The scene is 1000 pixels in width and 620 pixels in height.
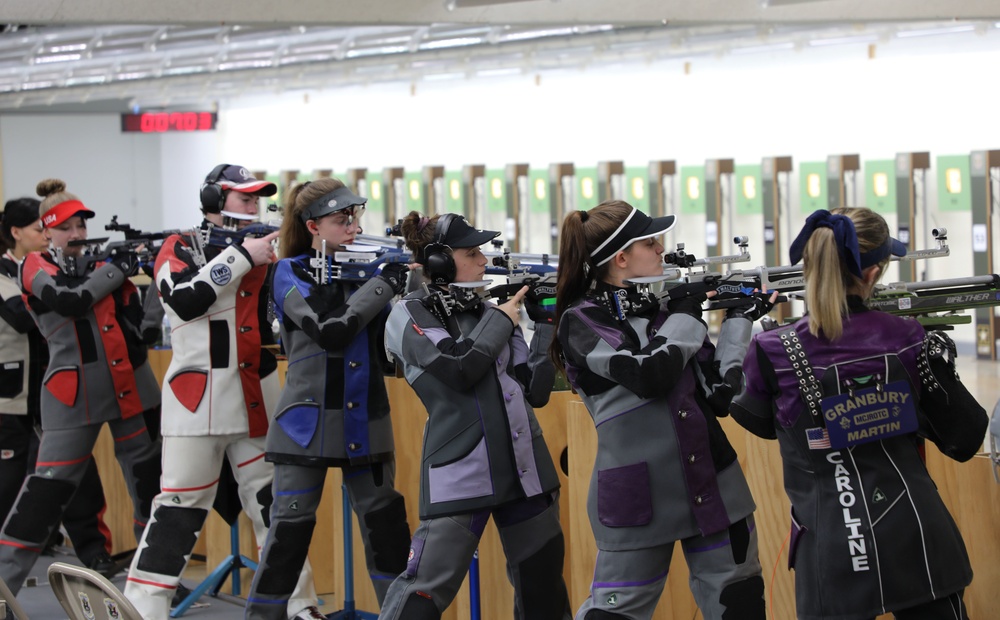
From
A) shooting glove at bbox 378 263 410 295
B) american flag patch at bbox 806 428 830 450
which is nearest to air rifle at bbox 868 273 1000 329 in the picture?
american flag patch at bbox 806 428 830 450

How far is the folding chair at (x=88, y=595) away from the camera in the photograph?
219 centimetres

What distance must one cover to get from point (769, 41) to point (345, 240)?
4.79 meters

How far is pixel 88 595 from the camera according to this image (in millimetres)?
2322

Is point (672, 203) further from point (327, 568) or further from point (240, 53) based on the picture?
point (327, 568)

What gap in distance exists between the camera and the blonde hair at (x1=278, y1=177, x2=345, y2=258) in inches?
134

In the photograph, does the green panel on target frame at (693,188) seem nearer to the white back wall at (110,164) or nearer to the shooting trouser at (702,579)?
the white back wall at (110,164)

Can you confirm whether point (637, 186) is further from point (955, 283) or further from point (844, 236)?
point (844, 236)

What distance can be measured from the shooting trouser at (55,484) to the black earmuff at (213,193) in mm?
1058

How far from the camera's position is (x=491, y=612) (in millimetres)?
3588

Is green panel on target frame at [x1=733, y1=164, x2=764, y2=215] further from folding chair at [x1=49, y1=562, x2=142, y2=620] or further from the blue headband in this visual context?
folding chair at [x1=49, y1=562, x2=142, y2=620]

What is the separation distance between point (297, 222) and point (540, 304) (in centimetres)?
81

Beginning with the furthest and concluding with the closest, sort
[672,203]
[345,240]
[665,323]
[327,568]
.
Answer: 1. [672,203]
2. [327,568]
3. [345,240]
4. [665,323]

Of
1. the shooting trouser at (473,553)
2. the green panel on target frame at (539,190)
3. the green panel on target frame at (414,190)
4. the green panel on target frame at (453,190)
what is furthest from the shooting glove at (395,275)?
the green panel on target frame at (414,190)

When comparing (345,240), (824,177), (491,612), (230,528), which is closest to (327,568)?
(230,528)
